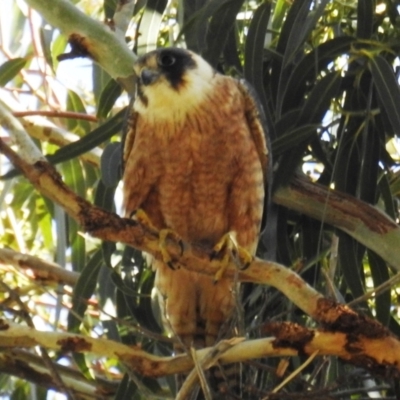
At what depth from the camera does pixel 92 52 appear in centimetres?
287

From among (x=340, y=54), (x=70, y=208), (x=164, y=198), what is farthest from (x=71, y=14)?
(x=70, y=208)

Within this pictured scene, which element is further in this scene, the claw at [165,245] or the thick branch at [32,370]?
the thick branch at [32,370]

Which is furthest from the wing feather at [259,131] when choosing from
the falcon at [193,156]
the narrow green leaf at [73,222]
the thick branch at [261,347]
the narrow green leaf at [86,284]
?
the thick branch at [261,347]

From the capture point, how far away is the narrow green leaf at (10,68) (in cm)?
314

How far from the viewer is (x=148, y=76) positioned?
109 inches

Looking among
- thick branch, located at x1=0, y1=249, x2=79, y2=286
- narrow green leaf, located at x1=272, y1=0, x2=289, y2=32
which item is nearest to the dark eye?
narrow green leaf, located at x1=272, y1=0, x2=289, y2=32

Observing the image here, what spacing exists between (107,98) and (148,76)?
31 centimetres

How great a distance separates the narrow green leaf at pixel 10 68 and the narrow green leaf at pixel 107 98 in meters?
0.30

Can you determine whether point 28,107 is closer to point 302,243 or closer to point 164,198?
point 164,198

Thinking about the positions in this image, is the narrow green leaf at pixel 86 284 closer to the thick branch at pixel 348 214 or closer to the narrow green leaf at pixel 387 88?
the thick branch at pixel 348 214

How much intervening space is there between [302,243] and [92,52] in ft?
2.67

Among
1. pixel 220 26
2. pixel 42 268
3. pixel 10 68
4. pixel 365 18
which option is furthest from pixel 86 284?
pixel 365 18

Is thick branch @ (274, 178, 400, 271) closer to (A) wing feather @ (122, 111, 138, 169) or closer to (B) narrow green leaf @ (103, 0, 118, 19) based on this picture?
(A) wing feather @ (122, 111, 138, 169)

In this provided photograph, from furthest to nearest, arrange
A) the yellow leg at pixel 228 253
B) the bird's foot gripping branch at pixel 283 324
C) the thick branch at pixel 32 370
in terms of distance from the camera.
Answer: the thick branch at pixel 32 370 → the yellow leg at pixel 228 253 → the bird's foot gripping branch at pixel 283 324
